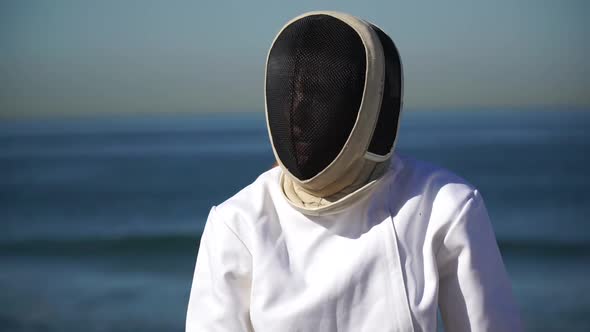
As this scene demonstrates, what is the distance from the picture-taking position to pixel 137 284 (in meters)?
10.5

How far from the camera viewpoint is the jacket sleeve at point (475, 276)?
1.73m

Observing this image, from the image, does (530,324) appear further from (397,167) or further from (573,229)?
(573,229)

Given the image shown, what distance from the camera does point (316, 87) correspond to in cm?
183

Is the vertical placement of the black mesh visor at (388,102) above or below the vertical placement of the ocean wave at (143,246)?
above

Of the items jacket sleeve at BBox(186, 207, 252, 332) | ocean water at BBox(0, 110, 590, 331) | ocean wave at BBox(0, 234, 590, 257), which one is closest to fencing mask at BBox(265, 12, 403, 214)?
jacket sleeve at BBox(186, 207, 252, 332)

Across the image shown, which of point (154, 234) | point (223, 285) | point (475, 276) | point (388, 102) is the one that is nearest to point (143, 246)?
point (154, 234)

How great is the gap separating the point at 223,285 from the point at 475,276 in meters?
0.51

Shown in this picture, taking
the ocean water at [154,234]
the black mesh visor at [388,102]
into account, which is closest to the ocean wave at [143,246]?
the ocean water at [154,234]

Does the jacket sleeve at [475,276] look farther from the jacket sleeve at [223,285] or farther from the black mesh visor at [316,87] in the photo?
the jacket sleeve at [223,285]

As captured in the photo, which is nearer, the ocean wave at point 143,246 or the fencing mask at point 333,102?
the fencing mask at point 333,102

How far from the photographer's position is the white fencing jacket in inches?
68.7

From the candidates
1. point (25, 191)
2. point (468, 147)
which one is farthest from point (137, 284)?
point (468, 147)

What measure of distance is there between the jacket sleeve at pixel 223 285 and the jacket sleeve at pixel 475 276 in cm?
41

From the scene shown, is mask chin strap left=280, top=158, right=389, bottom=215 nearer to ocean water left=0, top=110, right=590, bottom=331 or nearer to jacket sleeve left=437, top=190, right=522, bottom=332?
jacket sleeve left=437, top=190, right=522, bottom=332
